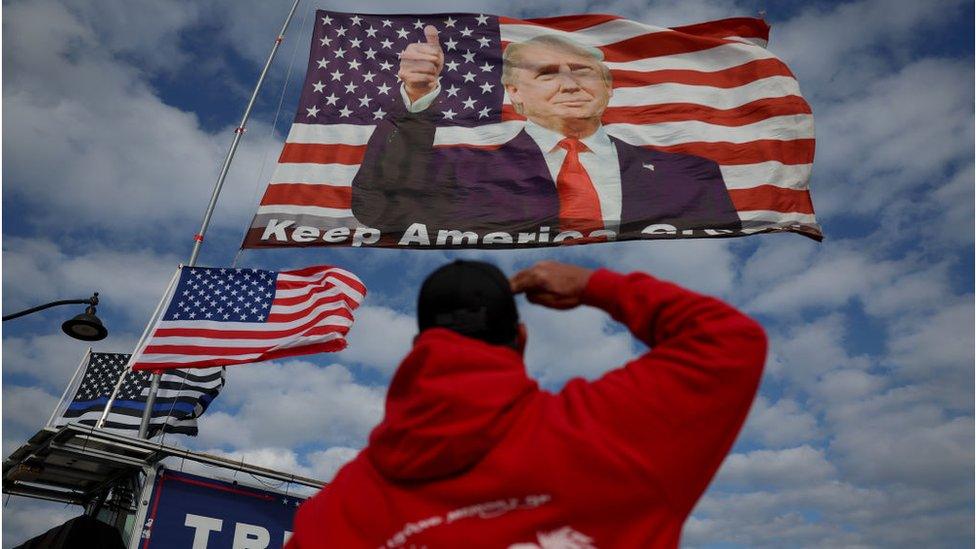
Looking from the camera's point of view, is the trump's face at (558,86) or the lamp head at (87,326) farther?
the trump's face at (558,86)

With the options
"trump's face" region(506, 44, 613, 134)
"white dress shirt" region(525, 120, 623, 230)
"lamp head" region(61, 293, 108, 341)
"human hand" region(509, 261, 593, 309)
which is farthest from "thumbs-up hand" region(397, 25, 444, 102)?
"human hand" region(509, 261, 593, 309)

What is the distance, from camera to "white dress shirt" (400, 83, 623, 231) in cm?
830

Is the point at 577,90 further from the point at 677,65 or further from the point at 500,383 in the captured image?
the point at 500,383

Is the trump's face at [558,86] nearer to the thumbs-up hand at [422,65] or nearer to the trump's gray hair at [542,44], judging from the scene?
the trump's gray hair at [542,44]

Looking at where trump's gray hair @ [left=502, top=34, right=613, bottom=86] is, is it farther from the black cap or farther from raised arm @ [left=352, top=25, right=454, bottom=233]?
the black cap

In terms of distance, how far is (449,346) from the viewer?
1.44 metres

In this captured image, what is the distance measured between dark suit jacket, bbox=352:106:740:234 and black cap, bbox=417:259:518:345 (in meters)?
6.34

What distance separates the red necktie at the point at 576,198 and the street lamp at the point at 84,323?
6.55 meters

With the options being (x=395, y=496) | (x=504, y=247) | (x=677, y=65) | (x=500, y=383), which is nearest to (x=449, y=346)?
(x=500, y=383)

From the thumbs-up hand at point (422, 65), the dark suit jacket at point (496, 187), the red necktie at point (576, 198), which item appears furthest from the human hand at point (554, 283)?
the thumbs-up hand at point (422, 65)

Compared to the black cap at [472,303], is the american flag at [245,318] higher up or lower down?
higher up

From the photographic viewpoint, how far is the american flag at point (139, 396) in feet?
29.8

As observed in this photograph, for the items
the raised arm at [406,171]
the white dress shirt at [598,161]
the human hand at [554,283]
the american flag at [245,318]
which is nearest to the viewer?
the human hand at [554,283]

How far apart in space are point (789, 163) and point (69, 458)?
8.96 metres
